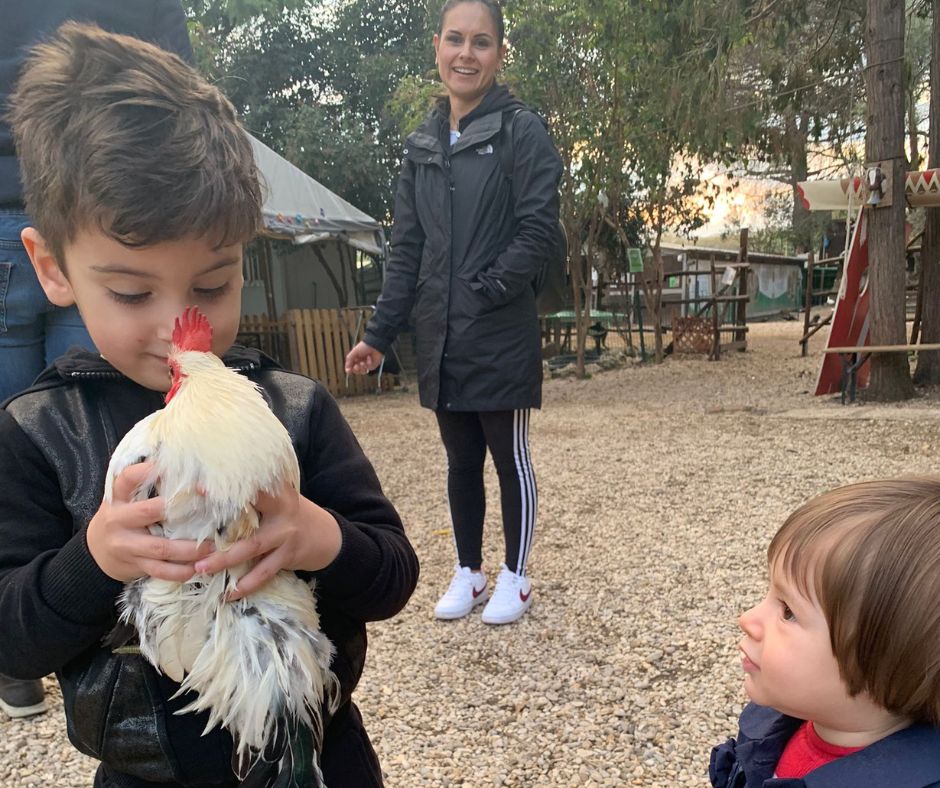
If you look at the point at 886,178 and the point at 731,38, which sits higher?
the point at 731,38

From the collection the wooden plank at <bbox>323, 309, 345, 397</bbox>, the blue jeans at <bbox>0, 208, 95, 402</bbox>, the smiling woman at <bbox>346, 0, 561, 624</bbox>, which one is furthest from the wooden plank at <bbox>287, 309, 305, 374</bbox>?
the blue jeans at <bbox>0, 208, 95, 402</bbox>

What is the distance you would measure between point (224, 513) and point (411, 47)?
14.0 m

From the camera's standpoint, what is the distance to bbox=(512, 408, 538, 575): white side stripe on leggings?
10.1 ft

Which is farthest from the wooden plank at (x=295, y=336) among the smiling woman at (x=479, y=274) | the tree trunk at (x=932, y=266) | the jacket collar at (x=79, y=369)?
the jacket collar at (x=79, y=369)

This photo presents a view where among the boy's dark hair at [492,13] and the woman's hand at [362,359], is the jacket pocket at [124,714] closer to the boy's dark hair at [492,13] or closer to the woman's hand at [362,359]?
the woman's hand at [362,359]

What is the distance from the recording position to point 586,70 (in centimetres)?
1026

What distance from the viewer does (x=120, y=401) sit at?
1312 mm

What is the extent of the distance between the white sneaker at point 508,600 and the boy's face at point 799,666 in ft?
6.50

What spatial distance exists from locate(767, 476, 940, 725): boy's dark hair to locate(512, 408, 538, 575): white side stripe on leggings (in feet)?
6.23

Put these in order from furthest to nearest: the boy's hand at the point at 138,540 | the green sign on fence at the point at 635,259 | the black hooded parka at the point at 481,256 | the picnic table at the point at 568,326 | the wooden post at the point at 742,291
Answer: the picnic table at the point at 568,326 < the wooden post at the point at 742,291 < the green sign on fence at the point at 635,259 < the black hooded parka at the point at 481,256 < the boy's hand at the point at 138,540

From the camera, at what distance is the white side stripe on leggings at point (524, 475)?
3.09 metres

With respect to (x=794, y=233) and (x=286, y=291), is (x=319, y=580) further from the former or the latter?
(x=794, y=233)

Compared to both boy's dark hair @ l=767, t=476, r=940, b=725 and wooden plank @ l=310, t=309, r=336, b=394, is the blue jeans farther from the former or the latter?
wooden plank @ l=310, t=309, r=336, b=394

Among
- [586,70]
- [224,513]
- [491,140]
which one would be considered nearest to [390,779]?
[224,513]
